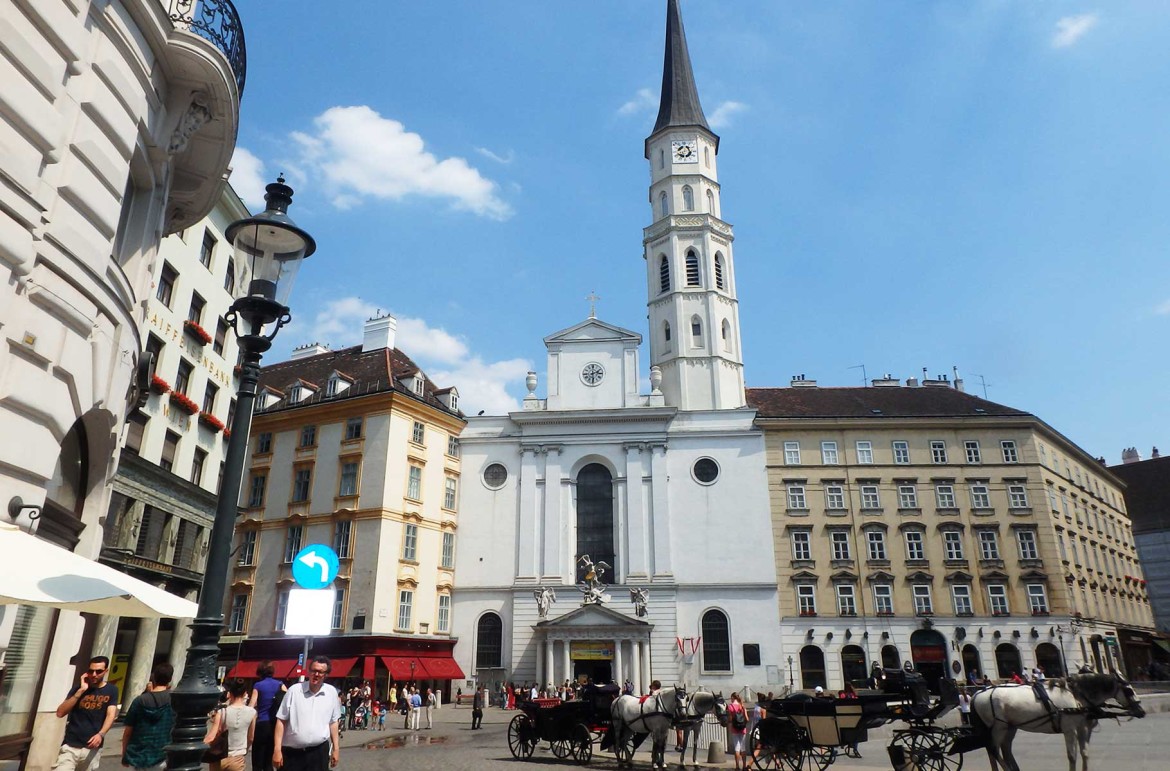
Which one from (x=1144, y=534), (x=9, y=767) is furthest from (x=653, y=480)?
(x=1144, y=534)

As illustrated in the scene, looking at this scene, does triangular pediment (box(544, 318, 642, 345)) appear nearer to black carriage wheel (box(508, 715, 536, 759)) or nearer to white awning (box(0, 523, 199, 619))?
black carriage wheel (box(508, 715, 536, 759))

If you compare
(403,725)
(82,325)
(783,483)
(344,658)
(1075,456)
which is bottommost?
(403,725)

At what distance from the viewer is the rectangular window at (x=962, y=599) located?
41.1m

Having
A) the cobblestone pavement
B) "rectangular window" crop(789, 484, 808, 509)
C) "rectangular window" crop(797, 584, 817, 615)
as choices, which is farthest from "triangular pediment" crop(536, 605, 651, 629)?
the cobblestone pavement

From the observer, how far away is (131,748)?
831cm

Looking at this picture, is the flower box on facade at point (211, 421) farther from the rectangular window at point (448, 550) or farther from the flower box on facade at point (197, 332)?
the rectangular window at point (448, 550)

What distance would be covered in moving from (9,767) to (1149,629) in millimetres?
64698

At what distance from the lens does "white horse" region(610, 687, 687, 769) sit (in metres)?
15.3

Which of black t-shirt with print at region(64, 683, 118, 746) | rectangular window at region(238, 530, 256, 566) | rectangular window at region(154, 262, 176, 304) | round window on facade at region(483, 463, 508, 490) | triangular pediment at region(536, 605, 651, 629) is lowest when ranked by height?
black t-shirt with print at region(64, 683, 118, 746)

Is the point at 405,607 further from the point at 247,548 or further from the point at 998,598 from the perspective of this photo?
the point at 998,598

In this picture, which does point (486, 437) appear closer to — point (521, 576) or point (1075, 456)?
point (521, 576)

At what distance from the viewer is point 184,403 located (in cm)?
2558

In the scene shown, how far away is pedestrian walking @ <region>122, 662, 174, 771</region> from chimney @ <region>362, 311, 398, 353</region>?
40.8 metres

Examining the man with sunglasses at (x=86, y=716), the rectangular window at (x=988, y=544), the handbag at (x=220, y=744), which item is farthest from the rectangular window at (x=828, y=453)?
the man with sunglasses at (x=86, y=716)
